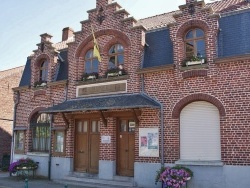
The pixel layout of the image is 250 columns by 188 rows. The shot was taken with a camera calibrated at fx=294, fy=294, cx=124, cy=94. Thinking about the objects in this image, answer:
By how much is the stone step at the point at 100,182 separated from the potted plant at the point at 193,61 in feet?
17.2

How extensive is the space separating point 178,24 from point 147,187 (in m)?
6.70

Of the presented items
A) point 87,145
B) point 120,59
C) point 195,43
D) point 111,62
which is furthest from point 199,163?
point 111,62

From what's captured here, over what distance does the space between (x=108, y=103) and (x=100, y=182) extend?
3.48m

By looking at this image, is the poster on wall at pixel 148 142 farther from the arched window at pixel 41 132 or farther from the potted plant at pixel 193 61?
the arched window at pixel 41 132

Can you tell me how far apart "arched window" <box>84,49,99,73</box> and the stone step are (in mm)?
5189

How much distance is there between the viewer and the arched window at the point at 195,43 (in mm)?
11562

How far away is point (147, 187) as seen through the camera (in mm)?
11758

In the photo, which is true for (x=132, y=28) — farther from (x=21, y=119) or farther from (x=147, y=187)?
(x=21, y=119)

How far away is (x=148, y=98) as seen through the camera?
40.5 feet

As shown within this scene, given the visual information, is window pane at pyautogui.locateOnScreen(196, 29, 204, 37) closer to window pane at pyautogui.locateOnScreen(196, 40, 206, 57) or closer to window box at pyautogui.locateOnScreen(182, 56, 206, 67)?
window pane at pyautogui.locateOnScreen(196, 40, 206, 57)

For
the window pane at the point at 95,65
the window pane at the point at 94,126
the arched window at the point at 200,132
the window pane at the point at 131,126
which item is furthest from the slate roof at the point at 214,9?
the window pane at the point at 94,126

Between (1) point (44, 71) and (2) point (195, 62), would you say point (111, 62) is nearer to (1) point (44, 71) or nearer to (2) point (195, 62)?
(2) point (195, 62)

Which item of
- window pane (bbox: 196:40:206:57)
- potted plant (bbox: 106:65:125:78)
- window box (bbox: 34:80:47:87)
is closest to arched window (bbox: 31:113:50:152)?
window box (bbox: 34:80:47:87)

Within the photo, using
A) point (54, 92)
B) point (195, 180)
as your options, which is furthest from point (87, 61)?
point (195, 180)
